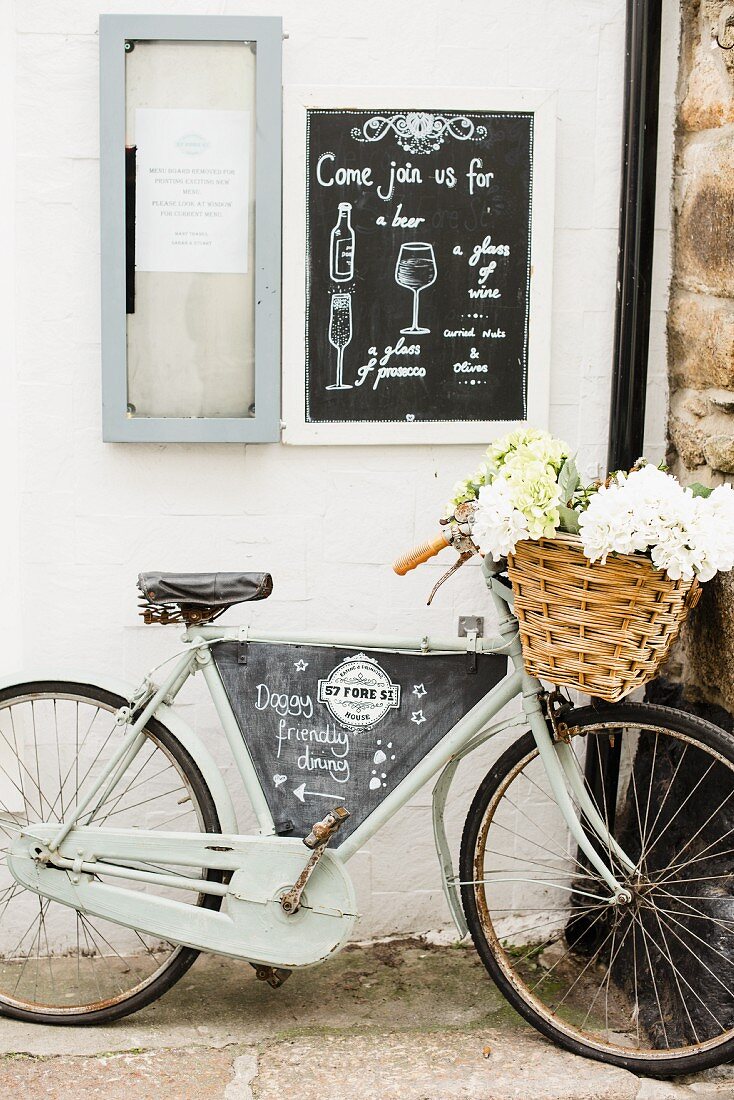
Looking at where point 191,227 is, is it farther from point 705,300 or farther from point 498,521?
point 705,300

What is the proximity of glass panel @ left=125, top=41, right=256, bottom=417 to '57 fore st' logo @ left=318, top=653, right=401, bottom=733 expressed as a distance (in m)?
0.85

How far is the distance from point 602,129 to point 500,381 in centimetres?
79

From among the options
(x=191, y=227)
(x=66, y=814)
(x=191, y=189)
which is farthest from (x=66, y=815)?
(x=191, y=189)

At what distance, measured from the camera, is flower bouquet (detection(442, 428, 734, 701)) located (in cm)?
262

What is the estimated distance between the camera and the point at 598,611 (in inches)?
107

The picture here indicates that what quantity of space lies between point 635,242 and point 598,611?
4.26 feet

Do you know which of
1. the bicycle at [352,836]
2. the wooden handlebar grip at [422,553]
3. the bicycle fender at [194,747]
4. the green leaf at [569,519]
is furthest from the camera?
the bicycle fender at [194,747]

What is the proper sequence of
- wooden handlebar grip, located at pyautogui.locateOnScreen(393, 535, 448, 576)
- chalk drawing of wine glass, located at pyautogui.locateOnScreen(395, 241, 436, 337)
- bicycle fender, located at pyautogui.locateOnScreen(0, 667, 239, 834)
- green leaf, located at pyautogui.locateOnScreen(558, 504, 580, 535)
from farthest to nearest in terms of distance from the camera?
1. chalk drawing of wine glass, located at pyautogui.locateOnScreen(395, 241, 436, 337)
2. bicycle fender, located at pyautogui.locateOnScreen(0, 667, 239, 834)
3. wooden handlebar grip, located at pyautogui.locateOnScreen(393, 535, 448, 576)
4. green leaf, located at pyautogui.locateOnScreen(558, 504, 580, 535)

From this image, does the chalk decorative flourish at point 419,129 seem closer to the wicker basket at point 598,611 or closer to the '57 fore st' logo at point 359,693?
the wicker basket at point 598,611

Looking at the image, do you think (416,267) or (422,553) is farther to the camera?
(416,267)

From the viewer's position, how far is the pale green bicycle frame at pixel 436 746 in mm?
3061

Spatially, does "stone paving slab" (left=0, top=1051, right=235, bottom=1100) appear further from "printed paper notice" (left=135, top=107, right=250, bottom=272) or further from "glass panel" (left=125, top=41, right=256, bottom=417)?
"printed paper notice" (left=135, top=107, right=250, bottom=272)

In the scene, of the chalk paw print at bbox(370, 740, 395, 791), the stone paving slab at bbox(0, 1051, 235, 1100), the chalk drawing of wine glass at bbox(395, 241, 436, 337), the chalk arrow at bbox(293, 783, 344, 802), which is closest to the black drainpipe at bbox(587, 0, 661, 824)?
the chalk drawing of wine glass at bbox(395, 241, 436, 337)

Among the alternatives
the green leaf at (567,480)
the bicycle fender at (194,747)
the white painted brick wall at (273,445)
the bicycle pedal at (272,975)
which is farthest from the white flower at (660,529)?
the bicycle pedal at (272,975)
